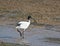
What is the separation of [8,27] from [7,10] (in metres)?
5.64

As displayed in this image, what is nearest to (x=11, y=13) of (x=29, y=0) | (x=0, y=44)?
(x=29, y=0)

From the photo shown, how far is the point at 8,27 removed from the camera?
18875mm

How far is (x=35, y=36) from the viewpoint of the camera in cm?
1611

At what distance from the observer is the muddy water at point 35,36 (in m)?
14.6

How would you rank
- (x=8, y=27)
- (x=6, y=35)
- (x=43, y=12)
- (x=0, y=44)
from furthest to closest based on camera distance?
(x=43, y=12) < (x=8, y=27) < (x=6, y=35) < (x=0, y=44)

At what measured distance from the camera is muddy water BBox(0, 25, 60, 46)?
573 inches

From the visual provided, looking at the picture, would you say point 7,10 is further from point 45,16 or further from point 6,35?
point 6,35

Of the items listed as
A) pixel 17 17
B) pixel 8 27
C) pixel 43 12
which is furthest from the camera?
pixel 43 12

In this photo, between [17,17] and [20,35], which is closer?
[20,35]

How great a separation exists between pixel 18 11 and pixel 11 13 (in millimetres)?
529

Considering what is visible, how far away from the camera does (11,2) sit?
28531 mm

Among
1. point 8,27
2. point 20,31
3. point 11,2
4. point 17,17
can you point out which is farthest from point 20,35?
point 11,2

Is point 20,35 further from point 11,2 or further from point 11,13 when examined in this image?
point 11,2

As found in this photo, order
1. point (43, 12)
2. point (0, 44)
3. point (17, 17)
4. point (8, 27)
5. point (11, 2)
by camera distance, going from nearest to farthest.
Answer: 1. point (0, 44)
2. point (8, 27)
3. point (17, 17)
4. point (43, 12)
5. point (11, 2)
